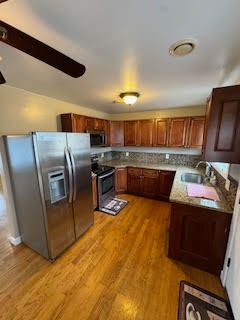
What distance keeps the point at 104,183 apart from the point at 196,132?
250 centimetres

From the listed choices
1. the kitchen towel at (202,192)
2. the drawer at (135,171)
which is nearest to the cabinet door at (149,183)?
the drawer at (135,171)

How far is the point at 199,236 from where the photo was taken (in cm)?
184

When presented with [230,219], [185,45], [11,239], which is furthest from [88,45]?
[11,239]

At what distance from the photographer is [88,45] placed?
1230 mm

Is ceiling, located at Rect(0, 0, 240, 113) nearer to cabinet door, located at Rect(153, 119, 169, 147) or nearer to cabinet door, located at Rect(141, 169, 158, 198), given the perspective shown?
cabinet door, located at Rect(153, 119, 169, 147)

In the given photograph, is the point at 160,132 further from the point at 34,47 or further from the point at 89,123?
the point at 34,47

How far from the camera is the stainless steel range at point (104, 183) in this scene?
3.29m

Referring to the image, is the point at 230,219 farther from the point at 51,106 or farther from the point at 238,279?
the point at 51,106

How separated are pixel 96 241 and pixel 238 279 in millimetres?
1846

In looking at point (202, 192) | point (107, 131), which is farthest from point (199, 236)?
point (107, 131)

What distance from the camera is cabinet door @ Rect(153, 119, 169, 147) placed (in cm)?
373

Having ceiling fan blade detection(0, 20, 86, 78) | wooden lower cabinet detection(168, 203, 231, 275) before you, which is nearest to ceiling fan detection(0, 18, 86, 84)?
ceiling fan blade detection(0, 20, 86, 78)

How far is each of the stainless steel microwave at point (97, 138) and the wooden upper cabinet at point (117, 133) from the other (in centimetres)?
42

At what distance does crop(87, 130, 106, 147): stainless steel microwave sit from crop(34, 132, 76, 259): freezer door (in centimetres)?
134
